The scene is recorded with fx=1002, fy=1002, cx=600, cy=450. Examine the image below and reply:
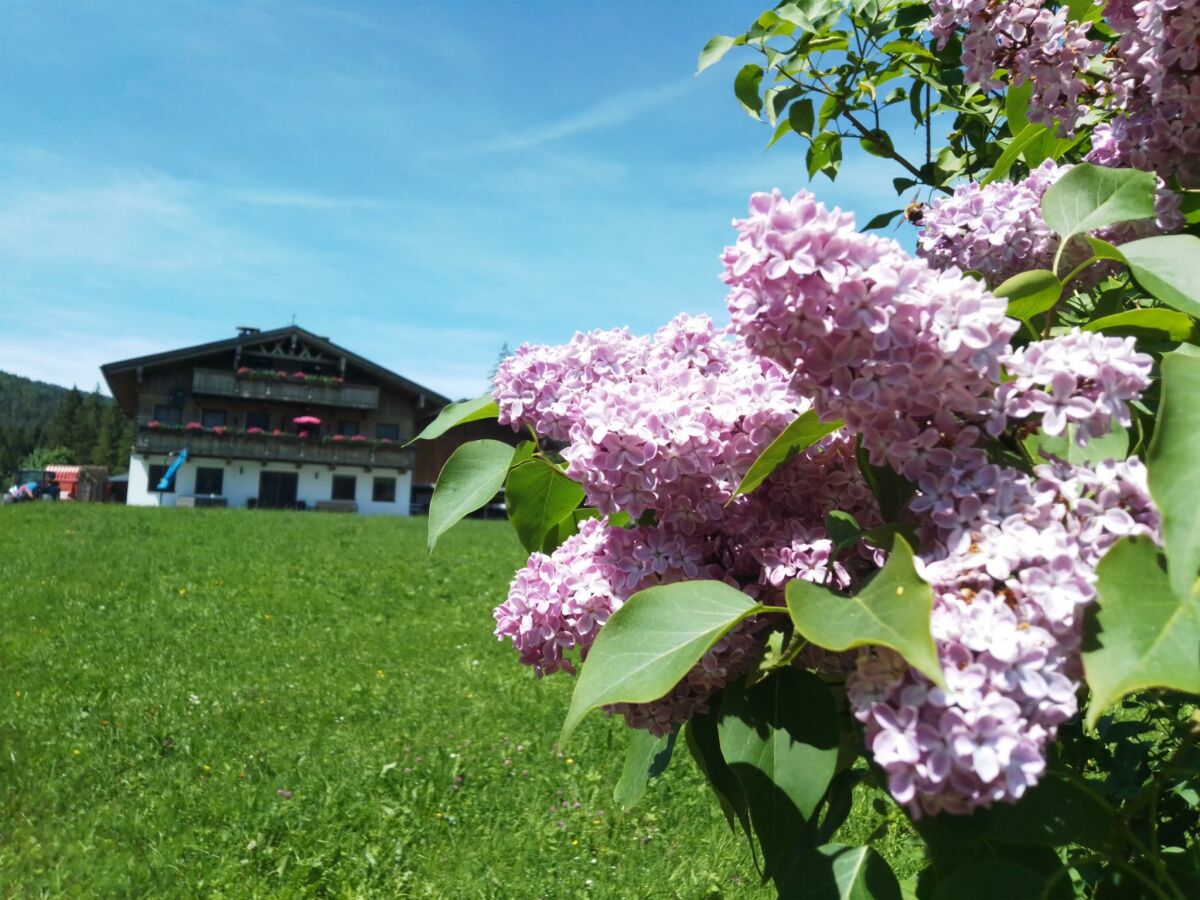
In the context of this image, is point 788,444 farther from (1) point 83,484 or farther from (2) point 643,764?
(1) point 83,484

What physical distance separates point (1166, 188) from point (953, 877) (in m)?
0.93

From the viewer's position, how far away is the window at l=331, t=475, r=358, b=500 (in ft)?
136

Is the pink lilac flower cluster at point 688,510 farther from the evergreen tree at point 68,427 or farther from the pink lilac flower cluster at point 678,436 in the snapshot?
the evergreen tree at point 68,427

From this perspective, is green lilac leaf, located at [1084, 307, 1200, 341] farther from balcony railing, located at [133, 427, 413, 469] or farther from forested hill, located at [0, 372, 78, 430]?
forested hill, located at [0, 372, 78, 430]

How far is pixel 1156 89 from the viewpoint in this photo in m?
1.27

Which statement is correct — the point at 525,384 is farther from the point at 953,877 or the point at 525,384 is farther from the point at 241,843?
the point at 241,843

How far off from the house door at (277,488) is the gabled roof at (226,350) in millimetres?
5260

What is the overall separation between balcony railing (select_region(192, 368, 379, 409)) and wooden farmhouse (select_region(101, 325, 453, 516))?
4 centimetres

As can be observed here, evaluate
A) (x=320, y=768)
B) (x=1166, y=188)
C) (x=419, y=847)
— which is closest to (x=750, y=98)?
(x=1166, y=188)

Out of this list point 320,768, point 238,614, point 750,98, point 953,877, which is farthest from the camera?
point 238,614

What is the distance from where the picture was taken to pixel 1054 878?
0.89m

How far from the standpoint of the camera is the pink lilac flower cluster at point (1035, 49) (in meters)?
1.51

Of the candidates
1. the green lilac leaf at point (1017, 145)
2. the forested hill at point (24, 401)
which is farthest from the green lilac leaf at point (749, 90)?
the forested hill at point (24, 401)

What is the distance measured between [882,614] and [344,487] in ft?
139
